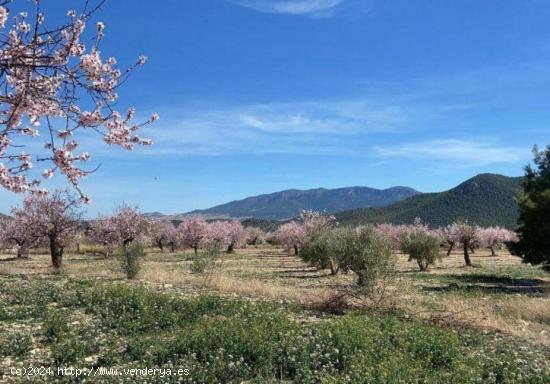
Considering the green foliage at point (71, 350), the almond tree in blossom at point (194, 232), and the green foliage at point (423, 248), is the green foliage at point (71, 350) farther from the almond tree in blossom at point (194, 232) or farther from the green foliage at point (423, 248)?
the almond tree in blossom at point (194, 232)

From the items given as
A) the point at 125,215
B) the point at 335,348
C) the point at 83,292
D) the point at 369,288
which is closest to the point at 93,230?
the point at 125,215

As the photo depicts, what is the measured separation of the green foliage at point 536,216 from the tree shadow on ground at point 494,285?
215 centimetres

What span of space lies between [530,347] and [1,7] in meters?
13.0

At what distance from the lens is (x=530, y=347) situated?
12.3 metres

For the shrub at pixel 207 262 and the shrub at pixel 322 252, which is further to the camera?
the shrub at pixel 322 252

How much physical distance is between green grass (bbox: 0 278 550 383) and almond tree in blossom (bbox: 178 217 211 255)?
6671cm

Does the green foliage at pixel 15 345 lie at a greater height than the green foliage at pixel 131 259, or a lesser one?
lesser

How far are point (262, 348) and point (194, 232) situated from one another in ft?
239

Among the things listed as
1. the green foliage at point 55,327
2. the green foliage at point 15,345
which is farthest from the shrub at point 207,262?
the green foliage at point 15,345

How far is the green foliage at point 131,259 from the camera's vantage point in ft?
90.4

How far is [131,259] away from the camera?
91.1 ft

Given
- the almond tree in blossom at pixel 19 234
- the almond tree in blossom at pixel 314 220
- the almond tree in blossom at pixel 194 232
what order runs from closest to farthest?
the almond tree in blossom at pixel 19 234 → the almond tree in blossom at pixel 314 220 → the almond tree in blossom at pixel 194 232

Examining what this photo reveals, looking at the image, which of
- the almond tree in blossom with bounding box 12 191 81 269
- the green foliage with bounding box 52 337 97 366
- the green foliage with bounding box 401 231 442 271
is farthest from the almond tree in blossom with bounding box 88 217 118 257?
the green foliage with bounding box 52 337 97 366

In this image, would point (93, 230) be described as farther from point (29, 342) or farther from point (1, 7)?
point (1, 7)
